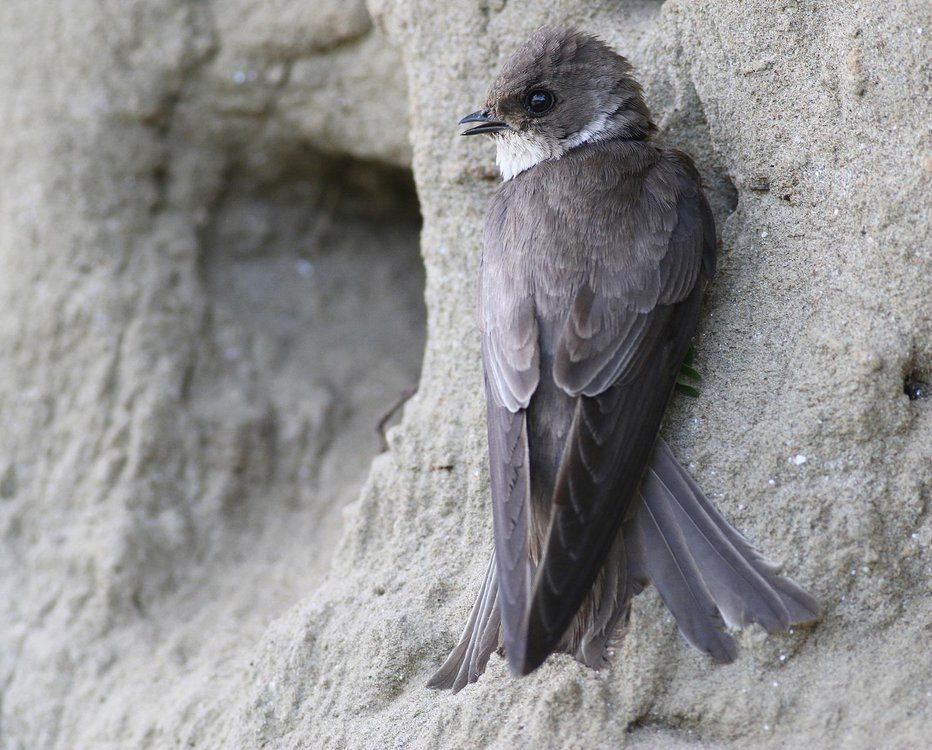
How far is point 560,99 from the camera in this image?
226cm

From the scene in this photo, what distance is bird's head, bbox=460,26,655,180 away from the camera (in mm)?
2225

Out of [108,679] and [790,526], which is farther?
[108,679]

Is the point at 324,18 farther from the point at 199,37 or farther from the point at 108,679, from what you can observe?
the point at 108,679

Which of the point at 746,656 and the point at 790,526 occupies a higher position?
the point at 790,526

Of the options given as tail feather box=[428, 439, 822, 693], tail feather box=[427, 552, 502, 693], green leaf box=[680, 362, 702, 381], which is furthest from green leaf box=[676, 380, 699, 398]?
tail feather box=[427, 552, 502, 693]

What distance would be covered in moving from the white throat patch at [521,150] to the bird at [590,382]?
0.02 m

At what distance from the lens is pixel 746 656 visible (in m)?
1.88

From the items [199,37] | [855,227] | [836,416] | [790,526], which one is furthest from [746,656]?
[199,37]

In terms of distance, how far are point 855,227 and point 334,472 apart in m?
1.52

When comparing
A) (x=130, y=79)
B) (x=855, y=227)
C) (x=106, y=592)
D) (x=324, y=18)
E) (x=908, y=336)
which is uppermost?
(x=324, y=18)

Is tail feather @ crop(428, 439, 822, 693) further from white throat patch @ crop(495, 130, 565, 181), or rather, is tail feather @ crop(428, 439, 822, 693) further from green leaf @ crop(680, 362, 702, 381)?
white throat patch @ crop(495, 130, 565, 181)

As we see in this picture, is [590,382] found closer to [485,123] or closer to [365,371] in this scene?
→ [485,123]

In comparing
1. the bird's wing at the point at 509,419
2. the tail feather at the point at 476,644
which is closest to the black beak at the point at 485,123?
the bird's wing at the point at 509,419

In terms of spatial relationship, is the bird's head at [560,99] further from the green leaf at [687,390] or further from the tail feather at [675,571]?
the tail feather at [675,571]
